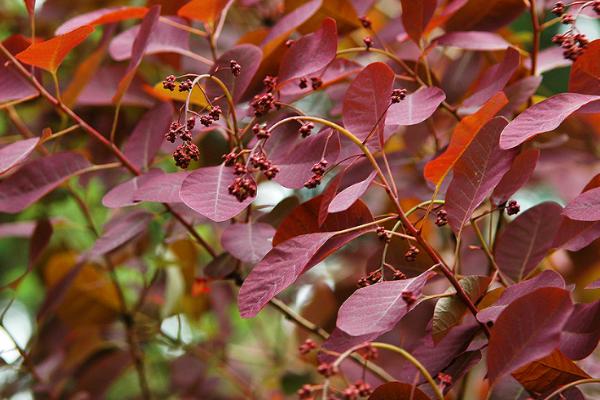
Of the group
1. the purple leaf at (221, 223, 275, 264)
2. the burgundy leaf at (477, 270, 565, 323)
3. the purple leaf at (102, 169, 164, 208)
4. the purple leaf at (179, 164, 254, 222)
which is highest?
the purple leaf at (179, 164, 254, 222)

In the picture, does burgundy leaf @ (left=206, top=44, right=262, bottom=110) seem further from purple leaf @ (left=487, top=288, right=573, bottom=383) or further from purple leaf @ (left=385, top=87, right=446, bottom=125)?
purple leaf @ (left=487, top=288, right=573, bottom=383)

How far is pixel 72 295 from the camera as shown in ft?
4.31

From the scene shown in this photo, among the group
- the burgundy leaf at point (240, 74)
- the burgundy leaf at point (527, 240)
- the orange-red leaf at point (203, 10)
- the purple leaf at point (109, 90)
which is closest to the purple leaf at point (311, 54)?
the burgundy leaf at point (240, 74)

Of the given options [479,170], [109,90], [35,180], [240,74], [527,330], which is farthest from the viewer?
[109,90]

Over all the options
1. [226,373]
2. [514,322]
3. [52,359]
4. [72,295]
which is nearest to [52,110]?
[72,295]

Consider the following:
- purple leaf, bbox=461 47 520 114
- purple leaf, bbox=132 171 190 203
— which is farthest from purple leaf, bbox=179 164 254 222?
purple leaf, bbox=461 47 520 114

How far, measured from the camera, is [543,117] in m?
0.63

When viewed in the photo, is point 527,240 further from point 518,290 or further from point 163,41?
point 163,41

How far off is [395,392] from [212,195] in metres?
0.21

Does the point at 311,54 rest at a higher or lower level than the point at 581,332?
higher

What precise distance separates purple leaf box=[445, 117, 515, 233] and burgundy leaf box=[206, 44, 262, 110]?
0.72 feet

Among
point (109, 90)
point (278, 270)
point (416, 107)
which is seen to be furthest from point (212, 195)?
point (109, 90)

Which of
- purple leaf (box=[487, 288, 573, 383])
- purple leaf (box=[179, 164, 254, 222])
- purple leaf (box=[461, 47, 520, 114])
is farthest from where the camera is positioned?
purple leaf (box=[461, 47, 520, 114])

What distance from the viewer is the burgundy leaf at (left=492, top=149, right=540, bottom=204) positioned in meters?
0.67
